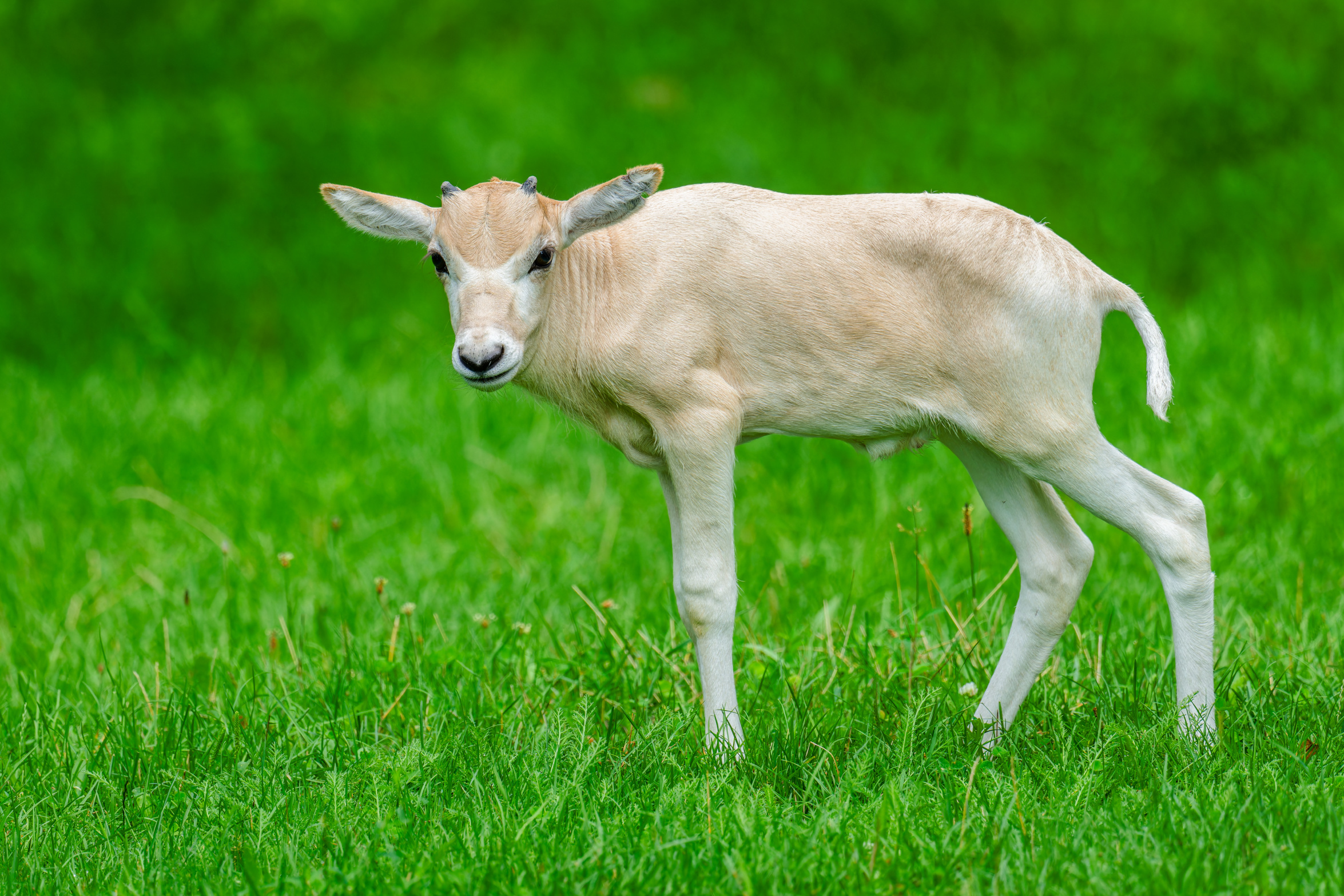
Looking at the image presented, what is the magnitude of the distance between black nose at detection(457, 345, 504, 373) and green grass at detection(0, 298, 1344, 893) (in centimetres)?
75

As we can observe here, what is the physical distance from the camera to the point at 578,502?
7.22 m

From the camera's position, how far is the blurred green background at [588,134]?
378 inches

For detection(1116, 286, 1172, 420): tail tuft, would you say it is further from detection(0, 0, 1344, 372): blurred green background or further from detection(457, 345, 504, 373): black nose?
detection(0, 0, 1344, 372): blurred green background

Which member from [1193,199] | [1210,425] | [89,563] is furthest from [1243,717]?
[1193,199]

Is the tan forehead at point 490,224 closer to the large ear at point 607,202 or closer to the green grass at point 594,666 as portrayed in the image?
the large ear at point 607,202

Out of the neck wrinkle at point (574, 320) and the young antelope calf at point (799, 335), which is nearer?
the young antelope calf at point (799, 335)

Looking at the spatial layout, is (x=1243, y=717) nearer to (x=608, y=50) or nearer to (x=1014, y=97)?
(x=1014, y=97)

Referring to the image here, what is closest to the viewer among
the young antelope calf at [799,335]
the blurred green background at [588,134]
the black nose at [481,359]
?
the black nose at [481,359]

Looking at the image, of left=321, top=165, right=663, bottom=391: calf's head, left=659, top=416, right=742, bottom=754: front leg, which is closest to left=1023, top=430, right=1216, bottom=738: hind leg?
left=659, top=416, right=742, bottom=754: front leg

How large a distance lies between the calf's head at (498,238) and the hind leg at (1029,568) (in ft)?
4.20

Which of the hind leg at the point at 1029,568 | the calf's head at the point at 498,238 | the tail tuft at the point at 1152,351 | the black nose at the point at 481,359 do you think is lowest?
the hind leg at the point at 1029,568

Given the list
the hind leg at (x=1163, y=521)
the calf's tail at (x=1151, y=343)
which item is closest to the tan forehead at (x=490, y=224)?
the hind leg at (x=1163, y=521)

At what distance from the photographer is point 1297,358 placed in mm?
7527

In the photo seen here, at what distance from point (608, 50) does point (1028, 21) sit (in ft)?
10.6
